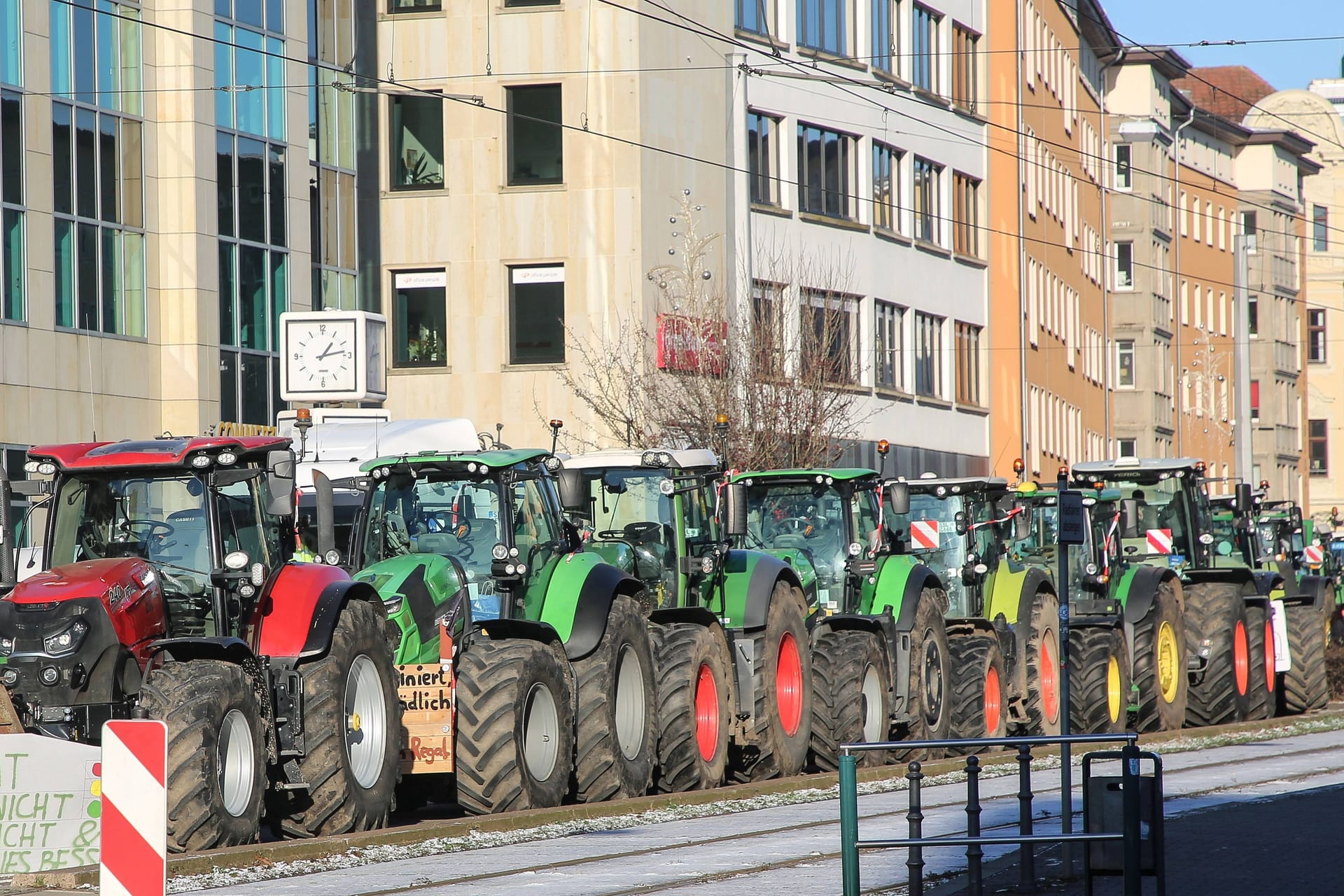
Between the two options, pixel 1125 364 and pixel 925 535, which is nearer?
pixel 925 535

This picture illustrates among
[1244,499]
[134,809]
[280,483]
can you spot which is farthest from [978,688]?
[134,809]

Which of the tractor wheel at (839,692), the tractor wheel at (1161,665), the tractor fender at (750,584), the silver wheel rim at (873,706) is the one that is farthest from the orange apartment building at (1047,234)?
the tractor fender at (750,584)

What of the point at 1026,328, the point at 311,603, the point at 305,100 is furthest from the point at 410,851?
the point at 1026,328

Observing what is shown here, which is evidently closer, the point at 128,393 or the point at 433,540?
the point at 433,540

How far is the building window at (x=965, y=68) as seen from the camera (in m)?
52.6

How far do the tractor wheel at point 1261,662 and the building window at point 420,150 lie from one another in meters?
19.7

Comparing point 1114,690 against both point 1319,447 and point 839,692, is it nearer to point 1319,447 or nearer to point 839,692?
point 839,692

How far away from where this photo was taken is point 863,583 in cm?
2117

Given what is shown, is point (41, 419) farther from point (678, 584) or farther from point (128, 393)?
point (678, 584)

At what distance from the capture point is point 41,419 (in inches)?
1280

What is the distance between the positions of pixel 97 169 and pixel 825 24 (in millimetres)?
17976

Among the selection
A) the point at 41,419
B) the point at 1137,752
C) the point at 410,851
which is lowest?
the point at 410,851

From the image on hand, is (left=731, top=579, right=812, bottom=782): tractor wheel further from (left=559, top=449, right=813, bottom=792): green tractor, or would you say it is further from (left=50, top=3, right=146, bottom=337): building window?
(left=50, top=3, right=146, bottom=337): building window

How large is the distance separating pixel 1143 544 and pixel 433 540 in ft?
44.9
